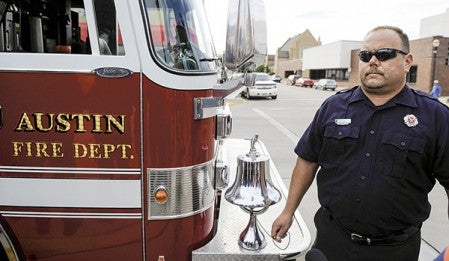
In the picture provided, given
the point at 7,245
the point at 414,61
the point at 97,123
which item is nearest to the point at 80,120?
the point at 97,123

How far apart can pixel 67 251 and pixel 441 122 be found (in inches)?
76.9

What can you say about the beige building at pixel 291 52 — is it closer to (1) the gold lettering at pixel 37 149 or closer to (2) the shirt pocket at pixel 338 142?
(2) the shirt pocket at pixel 338 142

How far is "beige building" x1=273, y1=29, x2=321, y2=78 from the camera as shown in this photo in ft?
278

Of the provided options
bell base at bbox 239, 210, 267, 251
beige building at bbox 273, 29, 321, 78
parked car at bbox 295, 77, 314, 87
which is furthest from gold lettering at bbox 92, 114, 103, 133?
beige building at bbox 273, 29, 321, 78

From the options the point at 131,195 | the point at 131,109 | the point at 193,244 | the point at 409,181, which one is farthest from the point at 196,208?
the point at 409,181

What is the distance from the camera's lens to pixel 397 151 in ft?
6.28

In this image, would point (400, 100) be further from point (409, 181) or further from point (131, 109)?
point (131, 109)

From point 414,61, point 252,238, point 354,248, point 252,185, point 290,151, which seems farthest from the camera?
point 414,61

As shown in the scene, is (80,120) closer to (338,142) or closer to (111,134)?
(111,134)

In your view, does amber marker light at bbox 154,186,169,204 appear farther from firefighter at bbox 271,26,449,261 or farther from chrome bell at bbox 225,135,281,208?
firefighter at bbox 271,26,449,261

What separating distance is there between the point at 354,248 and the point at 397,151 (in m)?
0.53

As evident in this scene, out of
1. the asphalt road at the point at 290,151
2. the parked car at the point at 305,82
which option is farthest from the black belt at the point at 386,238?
the parked car at the point at 305,82

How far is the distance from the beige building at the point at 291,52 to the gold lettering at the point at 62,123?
259ft

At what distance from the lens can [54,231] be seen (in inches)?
80.4
